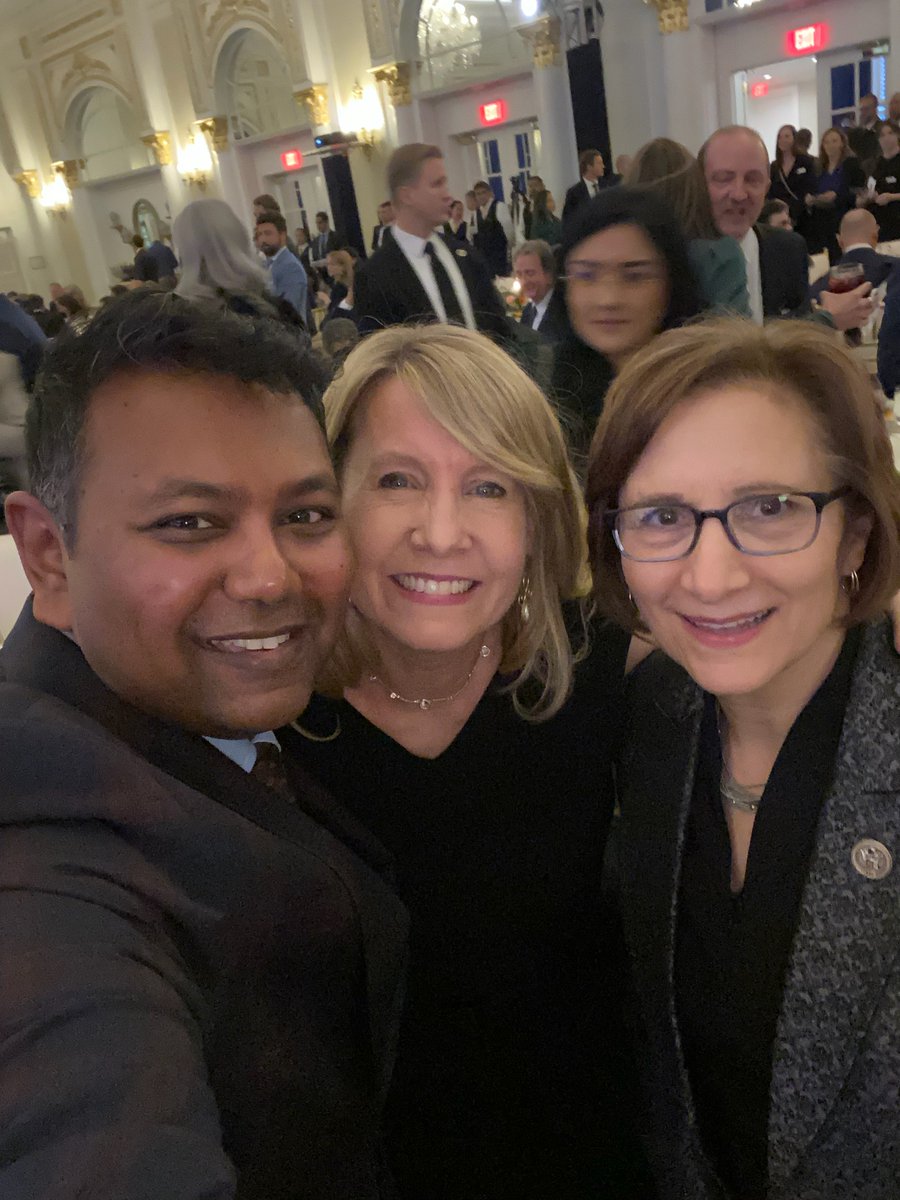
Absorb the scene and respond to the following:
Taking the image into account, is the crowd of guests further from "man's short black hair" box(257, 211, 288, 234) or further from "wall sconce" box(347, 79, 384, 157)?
"wall sconce" box(347, 79, 384, 157)

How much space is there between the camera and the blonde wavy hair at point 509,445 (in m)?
1.27

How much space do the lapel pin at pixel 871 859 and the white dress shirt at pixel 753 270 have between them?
198 cm

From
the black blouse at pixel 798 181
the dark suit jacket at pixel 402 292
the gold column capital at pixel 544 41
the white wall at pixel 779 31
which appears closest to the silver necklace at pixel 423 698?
the dark suit jacket at pixel 402 292

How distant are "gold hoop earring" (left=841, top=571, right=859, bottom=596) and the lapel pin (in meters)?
0.32

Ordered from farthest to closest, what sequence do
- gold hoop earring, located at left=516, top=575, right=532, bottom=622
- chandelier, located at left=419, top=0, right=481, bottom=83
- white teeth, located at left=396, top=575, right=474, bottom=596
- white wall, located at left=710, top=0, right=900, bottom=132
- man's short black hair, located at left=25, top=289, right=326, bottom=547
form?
chandelier, located at left=419, top=0, right=481, bottom=83 < white wall, located at left=710, top=0, right=900, bottom=132 < gold hoop earring, located at left=516, top=575, right=532, bottom=622 < white teeth, located at left=396, top=575, right=474, bottom=596 < man's short black hair, located at left=25, top=289, right=326, bottom=547

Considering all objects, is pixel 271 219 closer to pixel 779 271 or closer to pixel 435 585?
pixel 779 271

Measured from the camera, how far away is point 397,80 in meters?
10.9

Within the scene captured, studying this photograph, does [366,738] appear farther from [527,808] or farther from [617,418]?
[617,418]

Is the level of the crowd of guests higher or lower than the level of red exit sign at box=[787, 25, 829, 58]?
lower

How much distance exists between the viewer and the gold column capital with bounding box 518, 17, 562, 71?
945 centimetres

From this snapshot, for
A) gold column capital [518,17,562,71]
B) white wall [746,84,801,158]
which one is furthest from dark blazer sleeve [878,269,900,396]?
white wall [746,84,801,158]

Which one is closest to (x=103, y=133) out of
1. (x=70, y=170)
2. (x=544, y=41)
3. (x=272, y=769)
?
(x=70, y=170)

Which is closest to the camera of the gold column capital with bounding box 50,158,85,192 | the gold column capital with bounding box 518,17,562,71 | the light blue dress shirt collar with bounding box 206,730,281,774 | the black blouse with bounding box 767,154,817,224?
the light blue dress shirt collar with bounding box 206,730,281,774

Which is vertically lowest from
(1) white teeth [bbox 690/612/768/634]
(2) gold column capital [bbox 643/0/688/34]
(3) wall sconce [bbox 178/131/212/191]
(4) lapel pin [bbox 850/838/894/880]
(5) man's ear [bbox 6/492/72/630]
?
(4) lapel pin [bbox 850/838/894/880]
